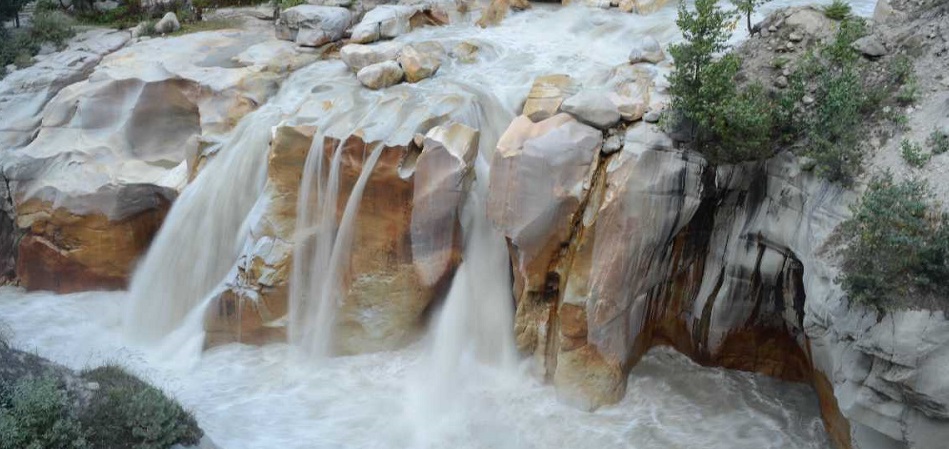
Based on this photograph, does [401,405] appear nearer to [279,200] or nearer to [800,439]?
[279,200]

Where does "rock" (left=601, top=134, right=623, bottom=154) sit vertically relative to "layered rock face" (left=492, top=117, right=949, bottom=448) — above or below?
above

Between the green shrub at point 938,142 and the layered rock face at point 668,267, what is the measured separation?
43.0 inches

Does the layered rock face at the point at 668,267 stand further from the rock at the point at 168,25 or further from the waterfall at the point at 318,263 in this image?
the rock at the point at 168,25

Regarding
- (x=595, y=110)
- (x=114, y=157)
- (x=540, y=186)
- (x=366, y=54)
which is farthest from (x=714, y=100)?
(x=114, y=157)

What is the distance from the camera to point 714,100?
1105cm

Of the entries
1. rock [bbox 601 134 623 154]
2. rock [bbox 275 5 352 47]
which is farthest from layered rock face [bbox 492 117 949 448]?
rock [bbox 275 5 352 47]

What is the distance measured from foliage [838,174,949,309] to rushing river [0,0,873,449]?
9.97ft

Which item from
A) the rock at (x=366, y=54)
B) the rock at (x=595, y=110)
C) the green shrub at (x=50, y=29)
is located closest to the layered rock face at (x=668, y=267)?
the rock at (x=595, y=110)

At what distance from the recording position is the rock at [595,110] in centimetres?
1155

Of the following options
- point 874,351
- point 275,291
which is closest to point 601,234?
point 874,351

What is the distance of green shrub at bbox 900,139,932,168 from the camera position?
30.8 feet

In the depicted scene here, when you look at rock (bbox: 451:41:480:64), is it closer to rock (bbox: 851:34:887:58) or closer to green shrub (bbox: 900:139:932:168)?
rock (bbox: 851:34:887:58)

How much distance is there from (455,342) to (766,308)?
14.3ft

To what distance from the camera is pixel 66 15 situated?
20.0m
